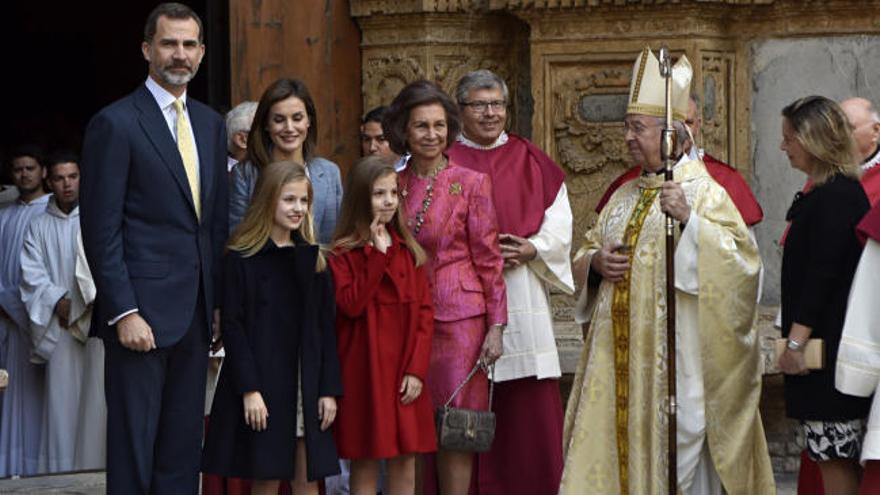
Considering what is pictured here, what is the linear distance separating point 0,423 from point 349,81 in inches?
105

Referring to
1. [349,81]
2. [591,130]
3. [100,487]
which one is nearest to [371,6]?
[349,81]

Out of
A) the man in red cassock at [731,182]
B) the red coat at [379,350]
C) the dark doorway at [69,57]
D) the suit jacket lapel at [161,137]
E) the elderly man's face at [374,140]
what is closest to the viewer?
the suit jacket lapel at [161,137]

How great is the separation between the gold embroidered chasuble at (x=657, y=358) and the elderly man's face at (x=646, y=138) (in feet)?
0.25

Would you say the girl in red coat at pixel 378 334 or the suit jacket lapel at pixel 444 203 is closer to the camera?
the girl in red coat at pixel 378 334

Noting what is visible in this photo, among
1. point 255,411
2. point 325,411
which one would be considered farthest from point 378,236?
point 255,411

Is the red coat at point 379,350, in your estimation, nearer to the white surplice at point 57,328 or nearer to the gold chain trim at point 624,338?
the gold chain trim at point 624,338

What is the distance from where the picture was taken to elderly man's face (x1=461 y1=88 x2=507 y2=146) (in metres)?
8.45

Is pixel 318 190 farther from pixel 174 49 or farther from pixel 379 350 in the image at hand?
pixel 174 49

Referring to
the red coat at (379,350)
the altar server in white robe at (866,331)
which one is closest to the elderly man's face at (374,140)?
the red coat at (379,350)

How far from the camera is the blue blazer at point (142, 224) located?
24.0 feet

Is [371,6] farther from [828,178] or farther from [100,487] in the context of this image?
[828,178]

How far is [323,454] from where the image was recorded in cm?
751

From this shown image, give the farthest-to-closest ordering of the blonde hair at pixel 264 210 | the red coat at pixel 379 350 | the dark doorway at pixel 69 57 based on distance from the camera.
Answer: the dark doorway at pixel 69 57 → the red coat at pixel 379 350 → the blonde hair at pixel 264 210

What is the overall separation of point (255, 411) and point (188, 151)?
960mm
